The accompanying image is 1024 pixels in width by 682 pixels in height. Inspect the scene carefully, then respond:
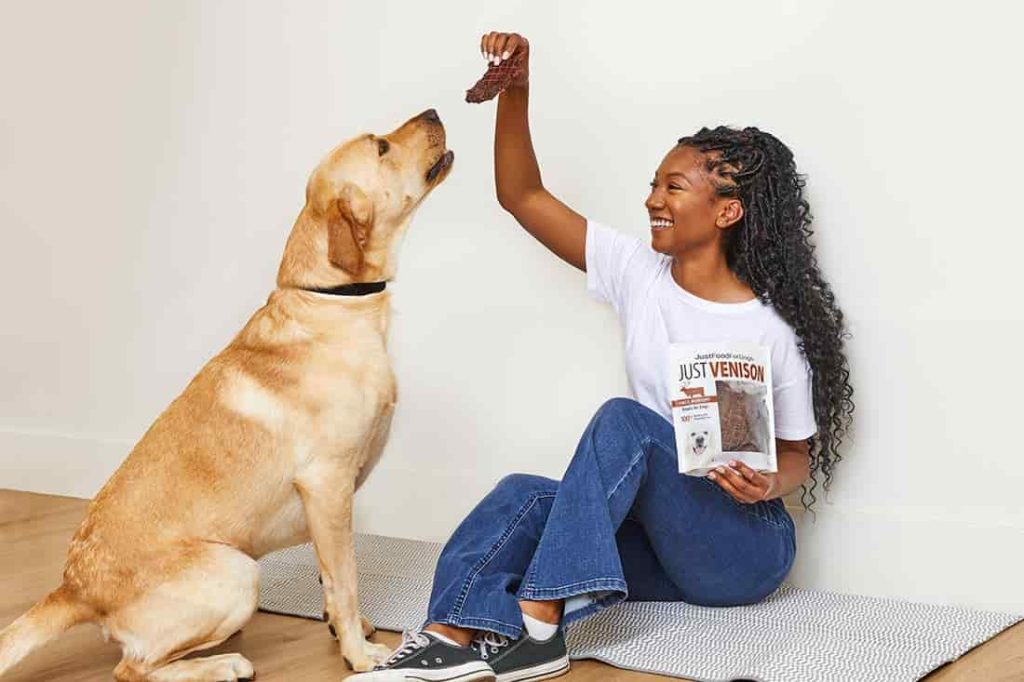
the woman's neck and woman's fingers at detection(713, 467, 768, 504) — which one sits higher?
the woman's neck

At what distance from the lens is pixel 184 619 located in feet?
7.00

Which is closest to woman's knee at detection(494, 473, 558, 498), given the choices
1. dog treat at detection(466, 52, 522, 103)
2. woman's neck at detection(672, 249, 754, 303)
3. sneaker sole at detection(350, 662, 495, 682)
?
sneaker sole at detection(350, 662, 495, 682)

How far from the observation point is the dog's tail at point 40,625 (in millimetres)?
2049

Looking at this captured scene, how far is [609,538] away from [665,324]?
55 cm

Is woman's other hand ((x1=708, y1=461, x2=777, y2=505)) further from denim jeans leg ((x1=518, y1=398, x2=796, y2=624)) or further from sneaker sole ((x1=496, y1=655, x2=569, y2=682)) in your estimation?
sneaker sole ((x1=496, y1=655, x2=569, y2=682))

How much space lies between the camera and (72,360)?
12.6 ft

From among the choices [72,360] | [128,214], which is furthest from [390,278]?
[72,360]

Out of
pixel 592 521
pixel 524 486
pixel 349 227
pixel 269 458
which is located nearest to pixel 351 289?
pixel 349 227

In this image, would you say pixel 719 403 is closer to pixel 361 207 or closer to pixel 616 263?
pixel 616 263

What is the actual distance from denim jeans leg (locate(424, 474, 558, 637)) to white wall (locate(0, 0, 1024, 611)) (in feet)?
2.12

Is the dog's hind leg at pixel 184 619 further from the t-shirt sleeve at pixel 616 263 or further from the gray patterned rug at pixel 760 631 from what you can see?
the t-shirt sleeve at pixel 616 263

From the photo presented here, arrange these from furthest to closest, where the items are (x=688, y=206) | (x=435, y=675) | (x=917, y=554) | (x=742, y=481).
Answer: (x=917, y=554), (x=688, y=206), (x=742, y=481), (x=435, y=675)

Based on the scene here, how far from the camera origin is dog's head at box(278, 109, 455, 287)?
229 centimetres

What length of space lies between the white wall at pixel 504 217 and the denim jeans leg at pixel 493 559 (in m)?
0.65
